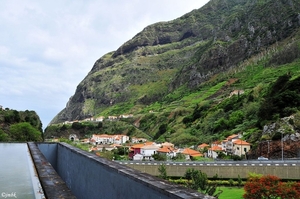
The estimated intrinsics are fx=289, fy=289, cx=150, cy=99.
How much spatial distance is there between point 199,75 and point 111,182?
9961cm

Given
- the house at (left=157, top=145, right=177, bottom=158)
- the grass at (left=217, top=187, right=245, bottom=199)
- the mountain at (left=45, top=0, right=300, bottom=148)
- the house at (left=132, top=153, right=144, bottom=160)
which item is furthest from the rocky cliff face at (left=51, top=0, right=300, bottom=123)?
the grass at (left=217, top=187, right=245, bottom=199)

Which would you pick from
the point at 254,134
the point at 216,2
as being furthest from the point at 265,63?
the point at 216,2

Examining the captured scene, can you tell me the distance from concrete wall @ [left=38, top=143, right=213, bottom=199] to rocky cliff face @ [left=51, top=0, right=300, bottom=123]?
3530 inches

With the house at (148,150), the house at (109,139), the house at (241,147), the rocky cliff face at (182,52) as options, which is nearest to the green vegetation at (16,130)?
the house at (148,150)

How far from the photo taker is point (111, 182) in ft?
13.5

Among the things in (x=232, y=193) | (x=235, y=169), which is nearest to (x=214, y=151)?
(x=235, y=169)

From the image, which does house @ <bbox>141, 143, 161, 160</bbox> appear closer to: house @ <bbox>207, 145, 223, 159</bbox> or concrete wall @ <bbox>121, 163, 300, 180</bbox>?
house @ <bbox>207, 145, 223, 159</bbox>

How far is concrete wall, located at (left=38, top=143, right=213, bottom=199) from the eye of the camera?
2.84 m

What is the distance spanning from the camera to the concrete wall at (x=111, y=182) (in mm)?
2838

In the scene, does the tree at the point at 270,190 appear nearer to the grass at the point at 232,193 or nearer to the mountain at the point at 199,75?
the grass at the point at 232,193

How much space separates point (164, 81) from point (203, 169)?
10777 centimetres

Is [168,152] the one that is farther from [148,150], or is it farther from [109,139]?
[109,139]

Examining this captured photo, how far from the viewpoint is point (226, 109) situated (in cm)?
5575

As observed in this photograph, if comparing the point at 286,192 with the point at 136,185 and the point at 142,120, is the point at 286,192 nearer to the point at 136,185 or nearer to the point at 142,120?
the point at 136,185
